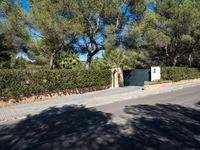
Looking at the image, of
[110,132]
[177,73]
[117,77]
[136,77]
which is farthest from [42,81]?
[177,73]

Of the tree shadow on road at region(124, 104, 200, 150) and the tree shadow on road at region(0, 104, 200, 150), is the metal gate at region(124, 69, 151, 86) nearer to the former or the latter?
the tree shadow on road at region(124, 104, 200, 150)

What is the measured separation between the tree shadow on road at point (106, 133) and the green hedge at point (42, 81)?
474 centimetres

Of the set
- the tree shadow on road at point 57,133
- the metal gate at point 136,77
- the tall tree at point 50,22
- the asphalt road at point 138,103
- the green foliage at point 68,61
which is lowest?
the tree shadow on road at point 57,133

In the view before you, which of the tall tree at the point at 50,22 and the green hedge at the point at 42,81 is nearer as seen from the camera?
the green hedge at the point at 42,81

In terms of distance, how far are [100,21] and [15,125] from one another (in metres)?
14.8

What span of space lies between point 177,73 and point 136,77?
4.95 metres

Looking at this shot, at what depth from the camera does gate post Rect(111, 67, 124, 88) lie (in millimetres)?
24131

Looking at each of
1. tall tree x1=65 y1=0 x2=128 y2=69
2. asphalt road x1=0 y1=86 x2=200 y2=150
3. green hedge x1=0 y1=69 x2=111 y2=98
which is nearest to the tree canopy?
tall tree x1=65 y1=0 x2=128 y2=69

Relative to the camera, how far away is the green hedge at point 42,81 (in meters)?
13.7

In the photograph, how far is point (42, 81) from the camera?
51.8ft

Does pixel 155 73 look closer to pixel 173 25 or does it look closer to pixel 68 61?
pixel 173 25

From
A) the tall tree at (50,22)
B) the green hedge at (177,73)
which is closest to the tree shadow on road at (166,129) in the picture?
the tall tree at (50,22)

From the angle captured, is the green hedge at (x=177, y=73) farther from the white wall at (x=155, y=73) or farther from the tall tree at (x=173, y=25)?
the tall tree at (x=173, y=25)

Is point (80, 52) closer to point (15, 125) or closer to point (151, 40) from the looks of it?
point (151, 40)
